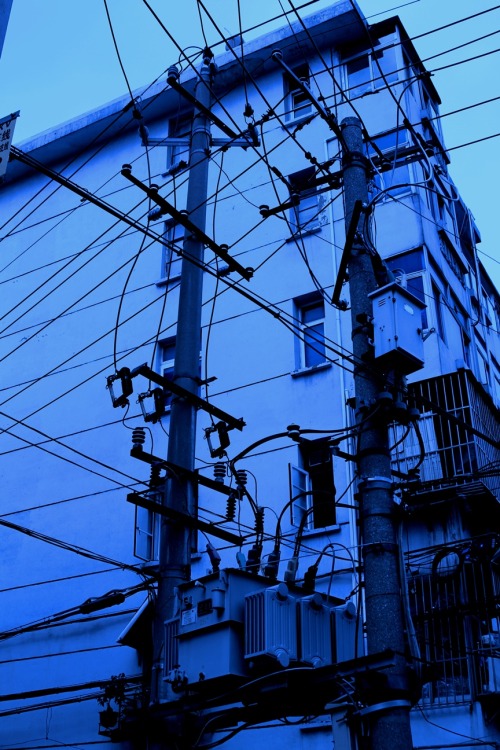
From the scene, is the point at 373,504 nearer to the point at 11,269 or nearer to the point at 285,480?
the point at 285,480

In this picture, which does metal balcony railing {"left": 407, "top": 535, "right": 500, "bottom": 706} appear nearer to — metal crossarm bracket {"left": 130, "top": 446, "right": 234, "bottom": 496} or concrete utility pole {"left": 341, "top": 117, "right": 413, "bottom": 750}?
metal crossarm bracket {"left": 130, "top": 446, "right": 234, "bottom": 496}

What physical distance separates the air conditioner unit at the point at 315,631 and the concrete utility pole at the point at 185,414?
1.54 m

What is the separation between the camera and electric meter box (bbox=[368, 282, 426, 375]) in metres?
8.72

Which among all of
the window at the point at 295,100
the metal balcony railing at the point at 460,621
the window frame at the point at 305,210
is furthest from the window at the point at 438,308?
the window at the point at 295,100

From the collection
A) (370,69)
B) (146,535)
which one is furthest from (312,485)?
(370,69)

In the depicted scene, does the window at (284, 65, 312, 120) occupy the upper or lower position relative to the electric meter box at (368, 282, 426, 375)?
upper

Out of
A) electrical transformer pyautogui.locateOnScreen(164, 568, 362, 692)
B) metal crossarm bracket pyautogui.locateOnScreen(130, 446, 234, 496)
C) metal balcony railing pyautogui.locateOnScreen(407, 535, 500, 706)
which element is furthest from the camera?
metal balcony railing pyautogui.locateOnScreen(407, 535, 500, 706)

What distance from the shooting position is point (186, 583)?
9141 millimetres

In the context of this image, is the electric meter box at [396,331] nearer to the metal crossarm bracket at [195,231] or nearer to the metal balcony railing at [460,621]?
the metal crossarm bracket at [195,231]

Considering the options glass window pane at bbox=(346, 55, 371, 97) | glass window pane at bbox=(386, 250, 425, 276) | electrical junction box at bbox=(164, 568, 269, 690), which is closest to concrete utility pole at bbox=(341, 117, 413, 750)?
electrical junction box at bbox=(164, 568, 269, 690)

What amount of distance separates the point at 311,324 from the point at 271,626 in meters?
11.5

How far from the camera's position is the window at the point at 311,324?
18734 millimetres

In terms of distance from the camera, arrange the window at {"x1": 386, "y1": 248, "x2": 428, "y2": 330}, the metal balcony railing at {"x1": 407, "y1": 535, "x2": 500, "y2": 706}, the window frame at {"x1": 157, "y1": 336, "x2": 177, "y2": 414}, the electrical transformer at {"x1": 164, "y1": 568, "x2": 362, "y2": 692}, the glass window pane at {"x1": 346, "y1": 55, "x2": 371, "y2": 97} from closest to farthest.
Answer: the electrical transformer at {"x1": 164, "y1": 568, "x2": 362, "y2": 692} < the metal balcony railing at {"x1": 407, "y1": 535, "x2": 500, "y2": 706} < the window at {"x1": 386, "y1": 248, "x2": 428, "y2": 330} < the window frame at {"x1": 157, "y1": 336, "x2": 177, "y2": 414} < the glass window pane at {"x1": 346, "y1": 55, "x2": 371, "y2": 97}

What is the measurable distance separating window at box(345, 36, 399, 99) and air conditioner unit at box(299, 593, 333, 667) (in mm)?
14946
